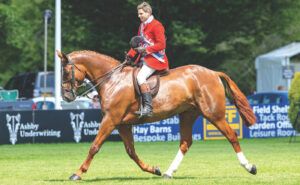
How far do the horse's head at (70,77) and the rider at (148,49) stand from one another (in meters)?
1.05

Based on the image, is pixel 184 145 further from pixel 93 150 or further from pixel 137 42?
pixel 137 42

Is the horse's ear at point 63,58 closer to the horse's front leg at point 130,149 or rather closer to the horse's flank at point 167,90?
the horse's flank at point 167,90

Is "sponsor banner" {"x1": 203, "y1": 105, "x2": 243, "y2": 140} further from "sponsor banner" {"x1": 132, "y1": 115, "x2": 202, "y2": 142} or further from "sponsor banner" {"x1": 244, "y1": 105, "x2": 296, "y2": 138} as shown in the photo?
"sponsor banner" {"x1": 244, "y1": 105, "x2": 296, "y2": 138}

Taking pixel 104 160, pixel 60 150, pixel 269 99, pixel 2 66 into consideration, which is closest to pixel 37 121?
pixel 60 150

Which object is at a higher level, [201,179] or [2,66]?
[2,66]

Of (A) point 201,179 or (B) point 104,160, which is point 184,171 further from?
(B) point 104,160

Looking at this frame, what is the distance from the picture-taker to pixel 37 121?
32031mm

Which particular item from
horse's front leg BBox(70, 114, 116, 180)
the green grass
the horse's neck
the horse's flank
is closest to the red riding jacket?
the horse's flank

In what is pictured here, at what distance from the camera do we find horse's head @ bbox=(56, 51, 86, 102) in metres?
18.0

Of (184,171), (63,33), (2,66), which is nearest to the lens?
(184,171)

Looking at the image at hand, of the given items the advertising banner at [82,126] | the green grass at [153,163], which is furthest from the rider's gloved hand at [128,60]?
the advertising banner at [82,126]

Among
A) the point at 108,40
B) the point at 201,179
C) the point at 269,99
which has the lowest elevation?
the point at 201,179

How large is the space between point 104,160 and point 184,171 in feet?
15.2

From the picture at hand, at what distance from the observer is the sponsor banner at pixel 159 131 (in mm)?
33469
